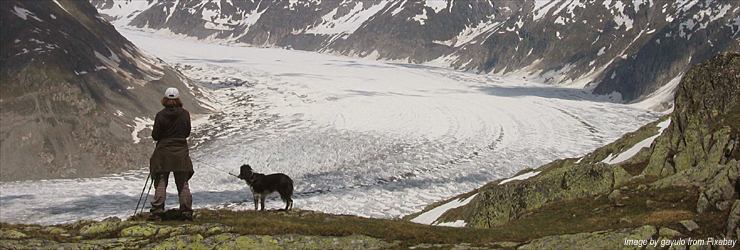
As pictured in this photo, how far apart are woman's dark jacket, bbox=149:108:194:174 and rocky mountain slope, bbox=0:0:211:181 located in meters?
43.6

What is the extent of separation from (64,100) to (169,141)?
5293 cm

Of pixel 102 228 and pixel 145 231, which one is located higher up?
pixel 145 231

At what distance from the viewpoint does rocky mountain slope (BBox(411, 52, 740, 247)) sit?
12.8 m

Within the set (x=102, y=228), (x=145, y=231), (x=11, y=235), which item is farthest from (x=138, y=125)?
(x=145, y=231)

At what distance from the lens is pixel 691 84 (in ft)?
71.8

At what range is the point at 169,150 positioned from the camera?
12.2 metres

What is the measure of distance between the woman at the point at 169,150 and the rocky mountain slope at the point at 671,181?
9499mm

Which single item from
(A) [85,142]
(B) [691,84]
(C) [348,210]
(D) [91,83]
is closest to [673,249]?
(B) [691,84]

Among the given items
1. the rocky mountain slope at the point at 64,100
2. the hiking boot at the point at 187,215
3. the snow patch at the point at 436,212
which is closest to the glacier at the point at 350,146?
the rocky mountain slope at the point at 64,100

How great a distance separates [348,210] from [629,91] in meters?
102

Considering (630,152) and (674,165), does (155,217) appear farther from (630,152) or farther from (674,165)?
(630,152)

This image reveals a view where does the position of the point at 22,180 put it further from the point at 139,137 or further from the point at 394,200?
the point at 394,200

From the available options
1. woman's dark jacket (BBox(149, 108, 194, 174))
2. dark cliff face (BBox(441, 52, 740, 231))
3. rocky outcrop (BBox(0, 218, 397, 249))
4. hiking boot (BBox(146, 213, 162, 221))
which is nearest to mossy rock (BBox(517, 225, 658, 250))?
rocky outcrop (BBox(0, 218, 397, 249))

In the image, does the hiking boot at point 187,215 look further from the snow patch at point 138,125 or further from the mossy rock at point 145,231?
the snow patch at point 138,125
